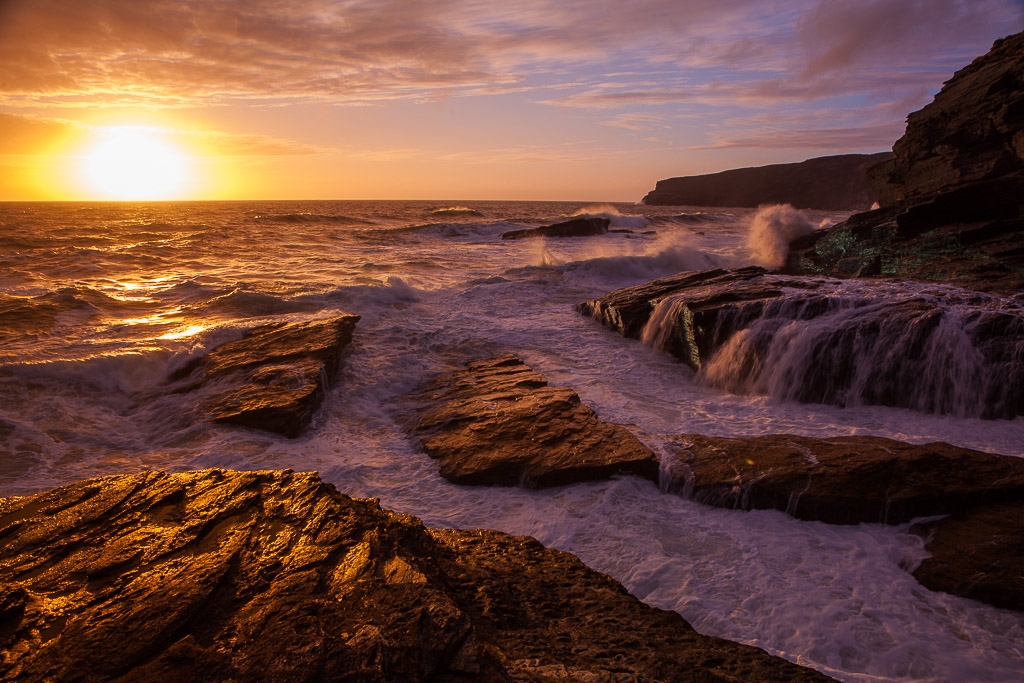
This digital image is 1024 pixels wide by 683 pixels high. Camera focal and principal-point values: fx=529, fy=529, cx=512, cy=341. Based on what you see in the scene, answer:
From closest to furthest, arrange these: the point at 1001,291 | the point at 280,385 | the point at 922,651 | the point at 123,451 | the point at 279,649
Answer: the point at 279,649
the point at 922,651
the point at 123,451
the point at 280,385
the point at 1001,291

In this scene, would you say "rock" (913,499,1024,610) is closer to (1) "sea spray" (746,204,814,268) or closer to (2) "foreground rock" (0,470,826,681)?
(2) "foreground rock" (0,470,826,681)

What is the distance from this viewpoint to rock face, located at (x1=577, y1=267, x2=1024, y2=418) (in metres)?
5.35

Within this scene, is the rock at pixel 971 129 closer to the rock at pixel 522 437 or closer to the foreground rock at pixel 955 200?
the foreground rock at pixel 955 200

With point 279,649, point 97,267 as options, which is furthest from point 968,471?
point 97,267

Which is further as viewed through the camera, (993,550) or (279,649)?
(993,550)

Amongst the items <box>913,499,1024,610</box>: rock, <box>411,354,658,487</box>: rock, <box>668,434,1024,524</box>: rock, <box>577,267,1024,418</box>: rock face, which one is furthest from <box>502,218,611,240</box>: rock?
<box>913,499,1024,610</box>: rock

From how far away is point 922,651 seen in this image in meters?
2.58

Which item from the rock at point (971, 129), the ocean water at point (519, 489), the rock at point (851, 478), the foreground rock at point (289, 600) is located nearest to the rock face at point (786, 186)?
the rock at point (971, 129)

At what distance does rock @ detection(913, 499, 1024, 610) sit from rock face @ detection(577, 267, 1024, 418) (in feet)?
7.70

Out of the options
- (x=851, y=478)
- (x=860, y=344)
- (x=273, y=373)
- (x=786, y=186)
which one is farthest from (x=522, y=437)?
(x=786, y=186)

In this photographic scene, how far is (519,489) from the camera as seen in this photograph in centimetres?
423

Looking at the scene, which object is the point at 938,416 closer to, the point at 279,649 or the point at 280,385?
the point at 279,649

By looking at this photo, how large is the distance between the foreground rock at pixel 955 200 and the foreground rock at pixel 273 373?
334 inches

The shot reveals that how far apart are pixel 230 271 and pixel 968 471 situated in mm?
15184
